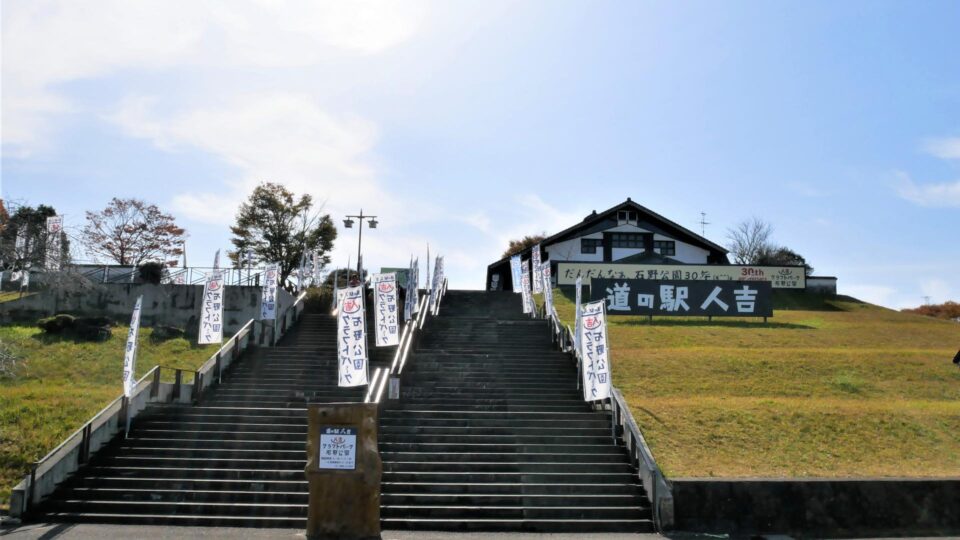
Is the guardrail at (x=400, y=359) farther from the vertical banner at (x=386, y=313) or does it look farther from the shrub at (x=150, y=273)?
the shrub at (x=150, y=273)

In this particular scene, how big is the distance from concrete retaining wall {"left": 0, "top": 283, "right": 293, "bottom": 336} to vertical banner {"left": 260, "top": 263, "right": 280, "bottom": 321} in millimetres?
2253

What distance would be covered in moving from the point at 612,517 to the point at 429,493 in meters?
2.97

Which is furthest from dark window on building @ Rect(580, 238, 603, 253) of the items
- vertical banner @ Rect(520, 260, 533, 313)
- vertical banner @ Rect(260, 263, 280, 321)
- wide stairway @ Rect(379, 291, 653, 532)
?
vertical banner @ Rect(260, 263, 280, 321)

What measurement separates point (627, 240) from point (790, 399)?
83.8 feet

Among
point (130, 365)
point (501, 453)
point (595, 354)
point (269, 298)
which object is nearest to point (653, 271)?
point (269, 298)

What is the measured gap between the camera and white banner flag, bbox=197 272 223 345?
17734 mm

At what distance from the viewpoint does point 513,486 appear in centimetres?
1135

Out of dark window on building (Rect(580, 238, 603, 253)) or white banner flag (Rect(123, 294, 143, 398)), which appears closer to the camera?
white banner flag (Rect(123, 294, 143, 398))

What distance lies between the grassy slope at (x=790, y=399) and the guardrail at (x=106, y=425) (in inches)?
376

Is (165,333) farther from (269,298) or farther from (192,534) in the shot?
(192,534)

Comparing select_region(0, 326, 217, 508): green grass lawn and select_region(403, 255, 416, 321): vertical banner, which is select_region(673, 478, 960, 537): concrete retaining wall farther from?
select_region(403, 255, 416, 321): vertical banner

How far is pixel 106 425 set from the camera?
12406mm

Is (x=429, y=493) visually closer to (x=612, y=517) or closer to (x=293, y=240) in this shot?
(x=612, y=517)

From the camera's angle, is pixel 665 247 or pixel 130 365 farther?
pixel 665 247
